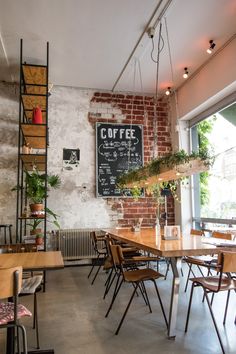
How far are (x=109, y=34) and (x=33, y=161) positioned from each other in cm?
236

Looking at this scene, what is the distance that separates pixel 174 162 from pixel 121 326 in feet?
5.65

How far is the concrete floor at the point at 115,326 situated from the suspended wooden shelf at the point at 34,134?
239 centimetres

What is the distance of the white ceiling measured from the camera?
12.4 feet

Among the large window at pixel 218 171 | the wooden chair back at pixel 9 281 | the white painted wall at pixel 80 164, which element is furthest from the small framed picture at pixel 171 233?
the white painted wall at pixel 80 164

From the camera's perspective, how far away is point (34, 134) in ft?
Answer: 16.4

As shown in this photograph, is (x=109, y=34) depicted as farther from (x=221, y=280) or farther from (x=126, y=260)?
(x=221, y=280)

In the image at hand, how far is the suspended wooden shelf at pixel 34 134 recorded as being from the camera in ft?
15.1

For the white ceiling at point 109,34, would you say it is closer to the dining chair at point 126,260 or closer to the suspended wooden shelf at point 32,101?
the suspended wooden shelf at point 32,101

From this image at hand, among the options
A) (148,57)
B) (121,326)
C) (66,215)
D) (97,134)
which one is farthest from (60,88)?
(121,326)

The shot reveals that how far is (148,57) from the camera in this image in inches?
197

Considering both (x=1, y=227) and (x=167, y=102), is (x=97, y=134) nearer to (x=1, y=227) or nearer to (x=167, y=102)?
→ (x=167, y=102)

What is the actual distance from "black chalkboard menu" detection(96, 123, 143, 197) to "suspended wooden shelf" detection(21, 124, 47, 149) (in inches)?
48.8

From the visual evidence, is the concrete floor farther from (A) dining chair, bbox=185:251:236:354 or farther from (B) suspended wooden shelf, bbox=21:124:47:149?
(B) suspended wooden shelf, bbox=21:124:47:149

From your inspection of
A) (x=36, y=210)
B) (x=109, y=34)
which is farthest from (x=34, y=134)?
(x=109, y=34)
